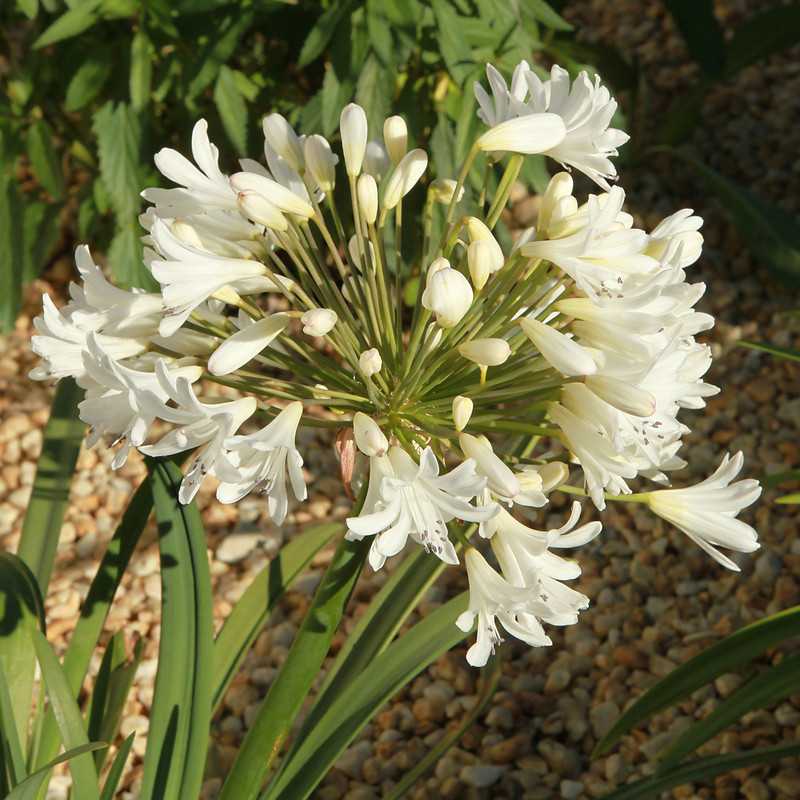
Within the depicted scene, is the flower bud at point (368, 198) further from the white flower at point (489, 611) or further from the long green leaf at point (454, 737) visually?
the long green leaf at point (454, 737)

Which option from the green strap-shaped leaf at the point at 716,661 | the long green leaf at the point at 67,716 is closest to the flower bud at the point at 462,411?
the long green leaf at the point at 67,716

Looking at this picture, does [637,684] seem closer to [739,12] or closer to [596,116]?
[596,116]

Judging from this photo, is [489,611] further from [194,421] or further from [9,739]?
[9,739]

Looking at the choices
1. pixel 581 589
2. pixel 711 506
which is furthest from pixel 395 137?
pixel 581 589

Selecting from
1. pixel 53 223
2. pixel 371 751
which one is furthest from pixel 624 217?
pixel 53 223

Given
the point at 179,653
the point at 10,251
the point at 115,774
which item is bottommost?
the point at 115,774

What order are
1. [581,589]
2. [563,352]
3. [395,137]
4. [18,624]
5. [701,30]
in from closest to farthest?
1. [563,352]
2. [395,137]
3. [18,624]
4. [581,589]
5. [701,30]
